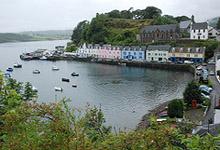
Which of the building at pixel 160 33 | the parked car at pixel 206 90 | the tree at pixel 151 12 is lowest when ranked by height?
the parked car at pixel 206 90

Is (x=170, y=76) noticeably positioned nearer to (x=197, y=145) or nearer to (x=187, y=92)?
(x=187, y=92)

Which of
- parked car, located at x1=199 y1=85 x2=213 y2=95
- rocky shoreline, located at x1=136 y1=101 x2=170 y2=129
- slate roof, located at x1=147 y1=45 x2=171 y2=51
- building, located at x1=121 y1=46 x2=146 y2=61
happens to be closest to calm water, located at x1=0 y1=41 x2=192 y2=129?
rocky shoreline, located at x1=136 y1=101 x2=170 y2=129

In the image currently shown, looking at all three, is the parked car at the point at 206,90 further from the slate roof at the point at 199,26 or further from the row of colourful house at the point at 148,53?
the slate roof at the point at 199,26

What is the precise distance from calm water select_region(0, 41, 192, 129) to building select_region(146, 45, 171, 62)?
126 inches

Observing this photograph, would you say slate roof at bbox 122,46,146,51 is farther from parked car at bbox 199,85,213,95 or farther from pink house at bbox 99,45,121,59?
parked car at bbox 199,85,213,95

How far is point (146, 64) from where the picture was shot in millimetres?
41219

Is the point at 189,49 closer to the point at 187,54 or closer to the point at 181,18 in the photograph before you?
the point at 187,54

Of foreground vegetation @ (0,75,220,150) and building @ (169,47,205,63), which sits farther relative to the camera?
building @ (169,47,205,63)

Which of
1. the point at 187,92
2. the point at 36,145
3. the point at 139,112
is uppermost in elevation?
the point at 36,145

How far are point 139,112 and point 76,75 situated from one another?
1716 cm

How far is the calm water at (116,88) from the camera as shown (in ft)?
70.7

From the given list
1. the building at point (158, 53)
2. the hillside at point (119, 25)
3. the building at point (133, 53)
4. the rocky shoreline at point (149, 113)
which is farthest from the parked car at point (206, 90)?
the hillside at point (119, 25)

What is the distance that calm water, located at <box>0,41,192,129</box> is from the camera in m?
21.5

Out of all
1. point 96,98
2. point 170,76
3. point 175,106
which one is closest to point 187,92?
point 175,106
